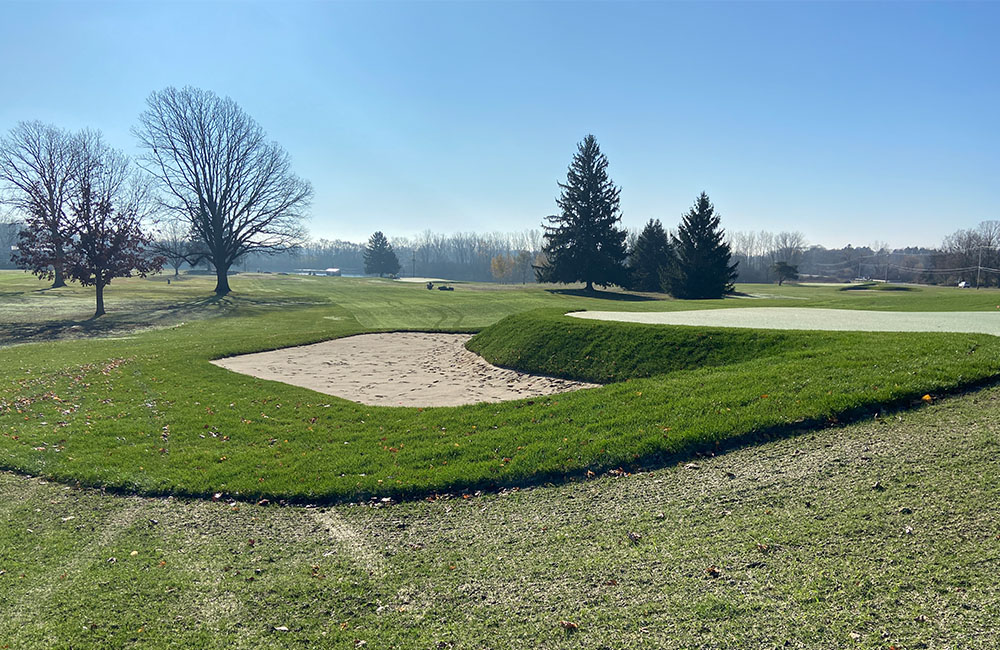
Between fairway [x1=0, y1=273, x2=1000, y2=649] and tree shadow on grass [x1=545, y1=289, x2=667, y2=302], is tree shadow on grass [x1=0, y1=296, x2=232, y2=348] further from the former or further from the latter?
tree shadow on grass [x1=545, y1=289, x2=667, y2=302]

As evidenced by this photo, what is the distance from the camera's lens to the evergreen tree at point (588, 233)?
185ft

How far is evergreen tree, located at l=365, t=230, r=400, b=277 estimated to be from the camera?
123m

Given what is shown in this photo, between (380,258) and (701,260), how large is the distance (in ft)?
293

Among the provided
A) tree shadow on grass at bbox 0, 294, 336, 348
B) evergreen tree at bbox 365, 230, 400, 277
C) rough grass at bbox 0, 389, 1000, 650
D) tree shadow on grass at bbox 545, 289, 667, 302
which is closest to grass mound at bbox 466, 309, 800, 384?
rough grass at bbox 0, 389, 1000, 650

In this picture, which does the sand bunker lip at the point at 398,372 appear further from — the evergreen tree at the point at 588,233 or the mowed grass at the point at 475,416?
the evergreen tree at the point at 588,233

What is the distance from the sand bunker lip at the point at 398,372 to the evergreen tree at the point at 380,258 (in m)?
102

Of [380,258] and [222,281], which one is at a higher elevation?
[380,258]

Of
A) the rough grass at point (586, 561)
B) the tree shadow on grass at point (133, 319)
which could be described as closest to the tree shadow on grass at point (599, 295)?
the tree shadow on grass at point (133, 319)

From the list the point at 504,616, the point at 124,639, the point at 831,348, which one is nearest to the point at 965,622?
the point at 504,616

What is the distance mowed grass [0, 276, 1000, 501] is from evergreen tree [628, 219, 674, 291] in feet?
150

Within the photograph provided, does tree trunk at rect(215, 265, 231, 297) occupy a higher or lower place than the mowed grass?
higher

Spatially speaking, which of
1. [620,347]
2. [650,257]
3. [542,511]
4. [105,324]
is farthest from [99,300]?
[650,257]

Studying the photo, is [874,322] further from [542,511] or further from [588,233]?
[588,233]

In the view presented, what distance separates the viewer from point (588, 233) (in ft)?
185
